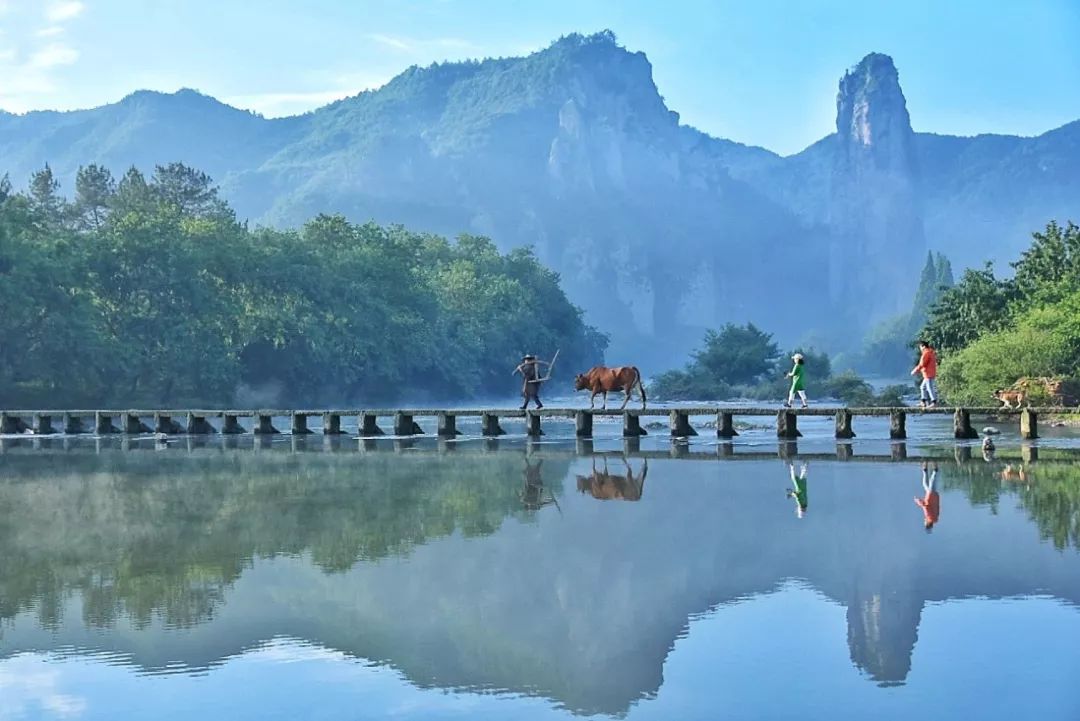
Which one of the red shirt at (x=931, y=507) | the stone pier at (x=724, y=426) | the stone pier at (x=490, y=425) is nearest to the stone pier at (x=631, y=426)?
the stone pier at (x=724, y=426)

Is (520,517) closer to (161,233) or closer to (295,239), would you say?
(161,233)

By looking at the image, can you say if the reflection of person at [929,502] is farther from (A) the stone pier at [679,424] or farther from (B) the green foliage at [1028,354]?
(B) the green foliage at [1028,354]

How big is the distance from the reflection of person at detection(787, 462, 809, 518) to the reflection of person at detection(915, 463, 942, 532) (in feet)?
6.47

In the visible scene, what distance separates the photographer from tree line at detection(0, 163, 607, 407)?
81438mm

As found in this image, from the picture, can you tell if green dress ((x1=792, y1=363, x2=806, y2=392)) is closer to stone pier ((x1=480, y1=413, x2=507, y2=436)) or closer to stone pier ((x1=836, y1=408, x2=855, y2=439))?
stone pier ((x1=836, y1=408, x2=855, y2=439))

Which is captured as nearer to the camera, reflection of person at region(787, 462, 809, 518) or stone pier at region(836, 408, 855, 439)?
reflection of person at region(787, 462, 809, 518)

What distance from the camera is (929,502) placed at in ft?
87.0

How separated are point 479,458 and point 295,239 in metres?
74.4

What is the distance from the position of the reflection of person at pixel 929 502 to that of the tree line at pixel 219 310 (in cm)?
5752

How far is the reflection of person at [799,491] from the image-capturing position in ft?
85.1

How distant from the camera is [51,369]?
81.4 metres

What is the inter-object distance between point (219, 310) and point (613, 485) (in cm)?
6870

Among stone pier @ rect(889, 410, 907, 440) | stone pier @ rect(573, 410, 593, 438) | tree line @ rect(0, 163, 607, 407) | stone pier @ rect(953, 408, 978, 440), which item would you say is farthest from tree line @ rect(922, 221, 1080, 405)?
tree line @ rect(0, 163, 607, 407)

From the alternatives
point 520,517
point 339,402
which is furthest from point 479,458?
point 339,402
